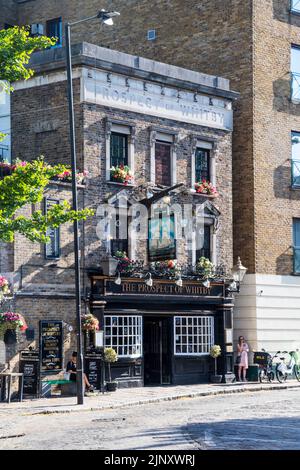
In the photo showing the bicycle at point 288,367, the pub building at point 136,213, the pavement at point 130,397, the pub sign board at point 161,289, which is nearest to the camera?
the pavement at point 130,397

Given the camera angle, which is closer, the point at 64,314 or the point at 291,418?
the point at 291,418

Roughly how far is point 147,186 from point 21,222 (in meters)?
10.2

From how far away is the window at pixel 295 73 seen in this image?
39.2 meters

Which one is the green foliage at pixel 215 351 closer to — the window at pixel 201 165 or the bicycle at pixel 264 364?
the bicycle at pixel 264 364

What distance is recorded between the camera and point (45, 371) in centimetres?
2959

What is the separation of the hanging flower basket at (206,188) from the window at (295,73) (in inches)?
236

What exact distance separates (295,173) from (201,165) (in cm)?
478

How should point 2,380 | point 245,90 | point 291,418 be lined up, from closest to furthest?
1. point 291,418
2. point 2,380
3. point 245,90

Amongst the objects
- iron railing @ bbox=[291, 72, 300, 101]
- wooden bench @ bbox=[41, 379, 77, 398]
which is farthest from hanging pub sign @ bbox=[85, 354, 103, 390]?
iron railing @ bbox=[291, 72, 300, 101]

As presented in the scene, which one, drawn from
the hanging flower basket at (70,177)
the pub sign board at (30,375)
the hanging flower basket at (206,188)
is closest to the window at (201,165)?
the hanging flower basket at (206,188)

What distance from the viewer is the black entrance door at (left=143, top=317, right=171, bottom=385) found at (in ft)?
111

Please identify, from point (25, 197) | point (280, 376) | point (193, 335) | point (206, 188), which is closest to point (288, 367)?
point (280, 376)
